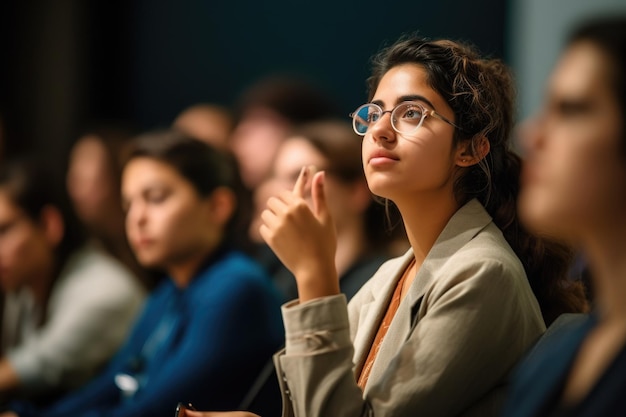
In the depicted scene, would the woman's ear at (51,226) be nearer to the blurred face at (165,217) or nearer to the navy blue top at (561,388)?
the blurred face at (165,217)

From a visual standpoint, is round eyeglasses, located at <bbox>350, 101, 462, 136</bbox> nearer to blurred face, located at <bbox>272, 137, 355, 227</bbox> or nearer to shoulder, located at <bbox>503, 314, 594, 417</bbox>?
shoulder, located at <bbox>503, 314, 594, 417</bbox>

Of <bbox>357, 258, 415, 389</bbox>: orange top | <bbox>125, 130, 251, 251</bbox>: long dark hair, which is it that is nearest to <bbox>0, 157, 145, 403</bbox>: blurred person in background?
<bbox>125, 130, 251, 251</bbox>: long dark hair

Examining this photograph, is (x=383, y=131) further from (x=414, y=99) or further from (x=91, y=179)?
(x=91, y=179)

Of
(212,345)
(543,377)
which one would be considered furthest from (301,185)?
(212,345)

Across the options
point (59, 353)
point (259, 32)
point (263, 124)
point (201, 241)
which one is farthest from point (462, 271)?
point (259, 32)

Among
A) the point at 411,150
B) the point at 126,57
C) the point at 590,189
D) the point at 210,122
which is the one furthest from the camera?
the point at 126,57

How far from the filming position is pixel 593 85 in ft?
3.54

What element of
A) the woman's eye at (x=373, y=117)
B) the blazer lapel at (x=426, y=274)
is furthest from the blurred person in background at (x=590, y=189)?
the woman's eye at (x=373, y=117)

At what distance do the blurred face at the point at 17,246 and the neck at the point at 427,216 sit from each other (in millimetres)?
1898

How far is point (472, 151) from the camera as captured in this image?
164 cm

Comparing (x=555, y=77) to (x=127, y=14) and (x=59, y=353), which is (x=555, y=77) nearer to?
(x=59, y=353)

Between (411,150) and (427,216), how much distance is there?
0.44 feet

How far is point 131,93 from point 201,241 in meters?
3.06

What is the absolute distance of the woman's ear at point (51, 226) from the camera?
326cm
